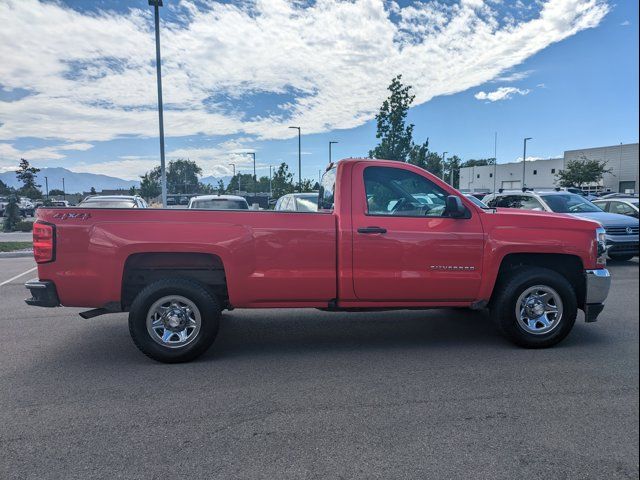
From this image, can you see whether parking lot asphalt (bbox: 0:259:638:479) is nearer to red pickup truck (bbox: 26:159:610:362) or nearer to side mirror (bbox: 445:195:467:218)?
red pickup truck (bbox: 26:159:610:362)

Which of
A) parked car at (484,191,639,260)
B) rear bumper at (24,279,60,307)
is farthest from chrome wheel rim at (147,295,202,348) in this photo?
parked car at (484,191,639,260)

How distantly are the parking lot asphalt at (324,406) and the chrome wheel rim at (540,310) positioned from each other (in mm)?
306

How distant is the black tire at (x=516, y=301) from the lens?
4.80 m

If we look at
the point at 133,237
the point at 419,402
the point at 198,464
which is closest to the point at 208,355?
the point at 133,237

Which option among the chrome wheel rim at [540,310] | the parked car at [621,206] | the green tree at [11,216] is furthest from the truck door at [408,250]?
the green tree at [11,216]

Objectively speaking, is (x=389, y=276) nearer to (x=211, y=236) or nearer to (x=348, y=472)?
(x=211, y=236)

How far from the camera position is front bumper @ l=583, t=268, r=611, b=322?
486 centimetres

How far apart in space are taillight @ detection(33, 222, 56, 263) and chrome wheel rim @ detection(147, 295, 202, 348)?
3.64 ft

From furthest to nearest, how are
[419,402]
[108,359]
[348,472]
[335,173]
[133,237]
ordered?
[335,173], [108,359], [133,237], [419,402], [348,472]

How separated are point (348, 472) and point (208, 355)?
7.99 ft

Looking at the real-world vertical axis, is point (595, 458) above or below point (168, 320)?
below

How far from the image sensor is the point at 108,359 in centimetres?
468

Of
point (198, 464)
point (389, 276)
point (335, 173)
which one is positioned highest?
point (335, 173)

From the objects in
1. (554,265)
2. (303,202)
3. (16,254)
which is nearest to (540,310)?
(554,265)
